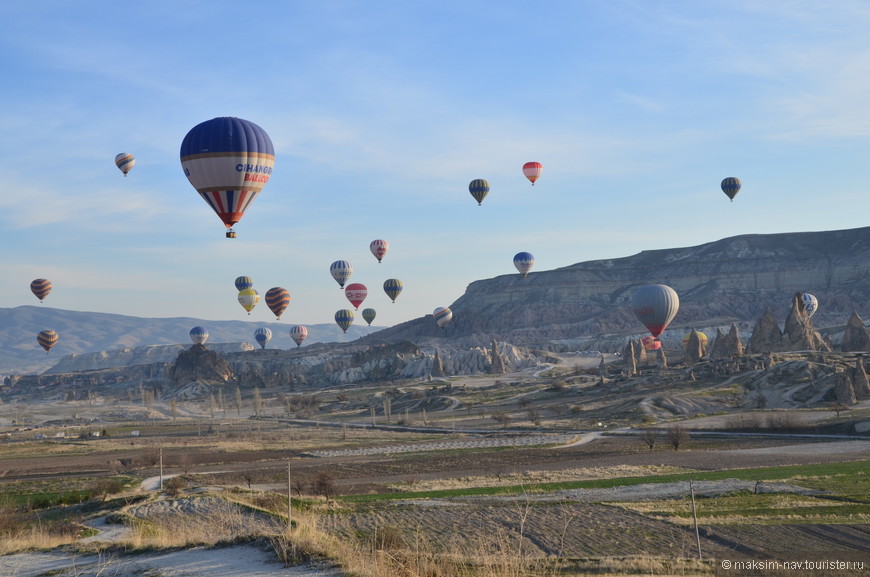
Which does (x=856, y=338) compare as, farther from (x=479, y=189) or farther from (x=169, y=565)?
(x=169, y=565)

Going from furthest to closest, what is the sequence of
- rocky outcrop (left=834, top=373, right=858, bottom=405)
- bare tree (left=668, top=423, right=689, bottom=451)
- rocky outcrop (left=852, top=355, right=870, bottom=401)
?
rocky outcrop (left=852, top=355, right=870, bottom=401) → rocky outcrop (left=834, top=373, right=858, bottom=405) → bare tree (left=668, top=423, right=689, bottom=451)

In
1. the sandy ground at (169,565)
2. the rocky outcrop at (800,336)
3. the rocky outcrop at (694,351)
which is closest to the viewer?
the sandy ground at (169,565)

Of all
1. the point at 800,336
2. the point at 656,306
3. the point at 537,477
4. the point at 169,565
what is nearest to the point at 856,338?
the point at 800,336

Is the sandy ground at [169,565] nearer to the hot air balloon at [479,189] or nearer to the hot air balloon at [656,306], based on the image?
the hot air balloon at [656,306]

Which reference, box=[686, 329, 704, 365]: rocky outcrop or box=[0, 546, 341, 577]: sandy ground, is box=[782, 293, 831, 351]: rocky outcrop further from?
box=[0, 546, 341, 577]: sandy ground

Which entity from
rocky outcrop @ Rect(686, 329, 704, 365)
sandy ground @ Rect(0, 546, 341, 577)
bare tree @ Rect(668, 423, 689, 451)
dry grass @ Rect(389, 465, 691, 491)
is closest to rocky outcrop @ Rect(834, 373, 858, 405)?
bare tree @ Rect(668, 423, 689, 451)

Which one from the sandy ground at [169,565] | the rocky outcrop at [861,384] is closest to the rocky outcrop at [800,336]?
the rocky outcrop at [861,384]
